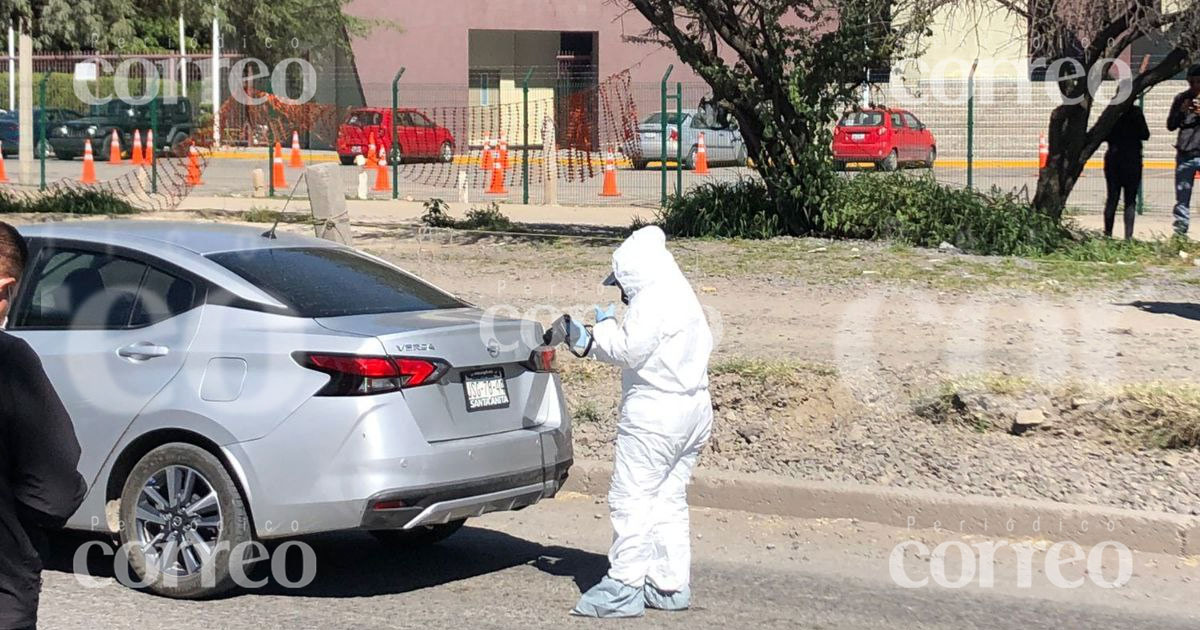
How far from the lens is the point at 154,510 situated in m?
6.20

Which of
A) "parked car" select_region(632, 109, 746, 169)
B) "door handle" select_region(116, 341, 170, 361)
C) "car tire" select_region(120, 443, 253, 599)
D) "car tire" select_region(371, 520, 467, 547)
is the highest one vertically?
"parked car" select_region(632, 109, 746, 169)

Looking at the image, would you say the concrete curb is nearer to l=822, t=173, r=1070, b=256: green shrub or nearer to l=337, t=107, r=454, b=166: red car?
l=822, t=173, r=1070, b=256: green shrub

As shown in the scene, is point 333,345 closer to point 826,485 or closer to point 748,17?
point 826,485

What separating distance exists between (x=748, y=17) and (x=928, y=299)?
221 inches

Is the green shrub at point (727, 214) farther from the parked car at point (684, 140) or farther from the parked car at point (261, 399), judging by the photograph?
the parked car at point (261, 399)

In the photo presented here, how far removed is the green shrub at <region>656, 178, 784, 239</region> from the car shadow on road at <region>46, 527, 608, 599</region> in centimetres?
1032

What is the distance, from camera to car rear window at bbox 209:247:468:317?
6.40m

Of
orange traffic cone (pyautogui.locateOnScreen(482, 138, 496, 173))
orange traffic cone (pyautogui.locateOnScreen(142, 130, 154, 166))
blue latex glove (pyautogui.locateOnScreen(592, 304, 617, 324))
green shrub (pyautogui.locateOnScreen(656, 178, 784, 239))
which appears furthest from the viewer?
orange traffic cone (pyautogui.locateOnScreen(142, 130, 154, 166))

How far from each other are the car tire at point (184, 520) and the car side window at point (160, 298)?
0.60 m

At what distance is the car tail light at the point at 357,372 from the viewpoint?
589cm

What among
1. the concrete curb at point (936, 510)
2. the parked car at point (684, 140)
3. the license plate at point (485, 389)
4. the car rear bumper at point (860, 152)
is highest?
the parked car at point (684, 140)

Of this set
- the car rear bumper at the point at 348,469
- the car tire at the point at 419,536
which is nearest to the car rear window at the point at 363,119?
the car tire at the point at 419,536

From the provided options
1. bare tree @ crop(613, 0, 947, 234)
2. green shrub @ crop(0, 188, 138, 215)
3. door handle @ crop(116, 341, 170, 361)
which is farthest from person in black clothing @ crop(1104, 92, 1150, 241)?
green shrub @ crop(0, 188, 138, 215)

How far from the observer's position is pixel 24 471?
3586 millimetres
